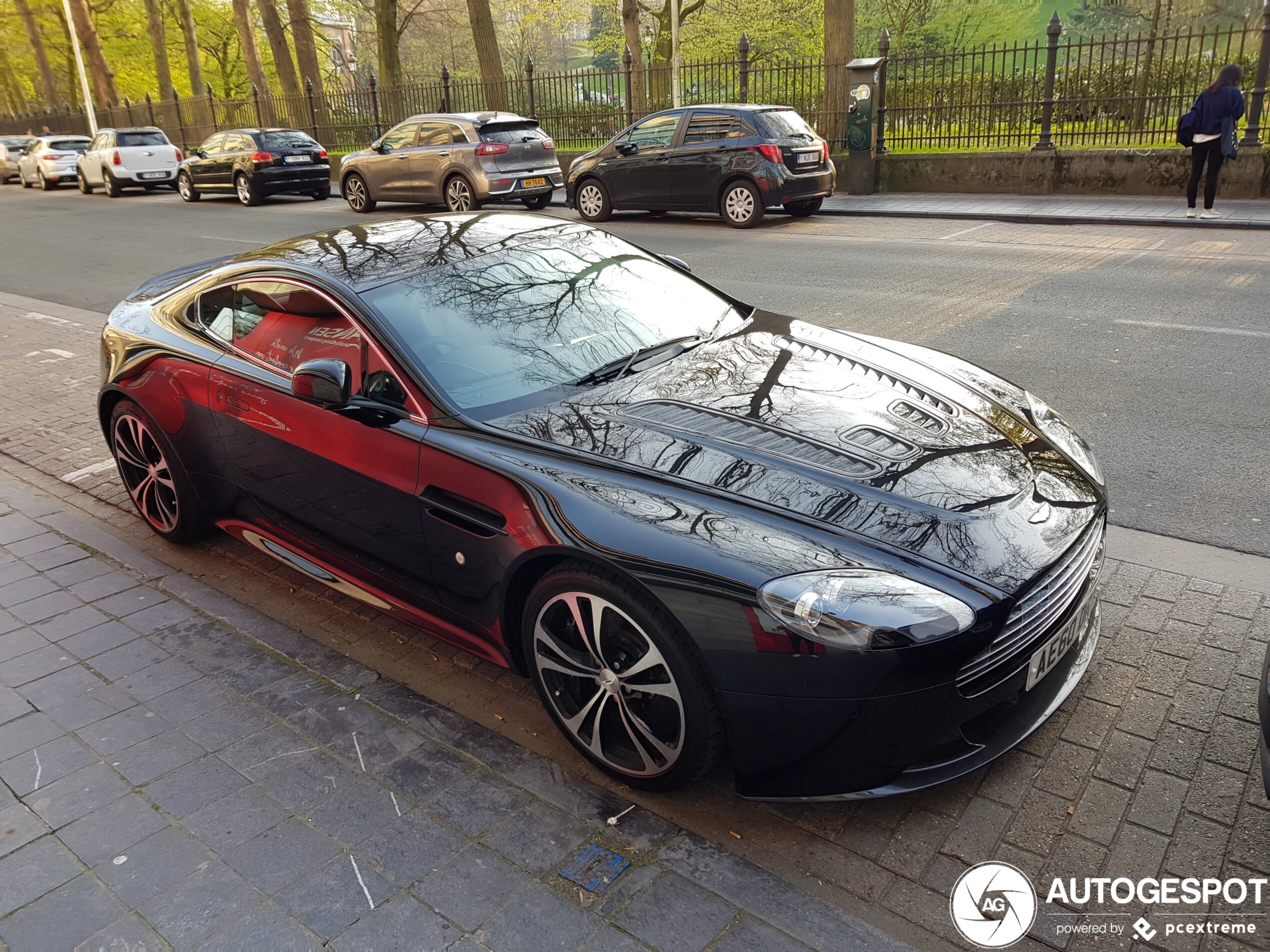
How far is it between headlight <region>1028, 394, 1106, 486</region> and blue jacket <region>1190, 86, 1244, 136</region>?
37.2 feet

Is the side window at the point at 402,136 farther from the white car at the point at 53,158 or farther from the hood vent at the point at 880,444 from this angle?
A: the white car at the point at 53,158

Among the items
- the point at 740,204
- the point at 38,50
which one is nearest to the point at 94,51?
the point at 38,50

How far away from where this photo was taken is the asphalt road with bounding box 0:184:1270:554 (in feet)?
16.5

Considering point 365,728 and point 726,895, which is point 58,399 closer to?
point 365,728

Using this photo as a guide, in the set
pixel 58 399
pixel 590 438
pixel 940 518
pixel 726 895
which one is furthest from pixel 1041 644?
pixel 58 399

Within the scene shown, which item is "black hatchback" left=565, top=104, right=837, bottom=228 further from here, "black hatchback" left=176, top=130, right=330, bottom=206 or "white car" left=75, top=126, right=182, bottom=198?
"white car" left=75, top=126, right=182, bottom=198

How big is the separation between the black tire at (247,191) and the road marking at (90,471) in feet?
58.2

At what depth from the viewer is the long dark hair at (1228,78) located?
1218 cm

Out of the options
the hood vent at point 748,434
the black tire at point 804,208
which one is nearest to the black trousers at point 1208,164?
the black tire at point 804,208

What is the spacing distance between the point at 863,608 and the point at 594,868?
1.02 metres

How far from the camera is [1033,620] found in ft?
8.67

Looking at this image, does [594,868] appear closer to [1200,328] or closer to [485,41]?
[1200,328]

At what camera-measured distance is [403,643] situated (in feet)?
12.8

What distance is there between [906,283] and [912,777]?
8.05 m
